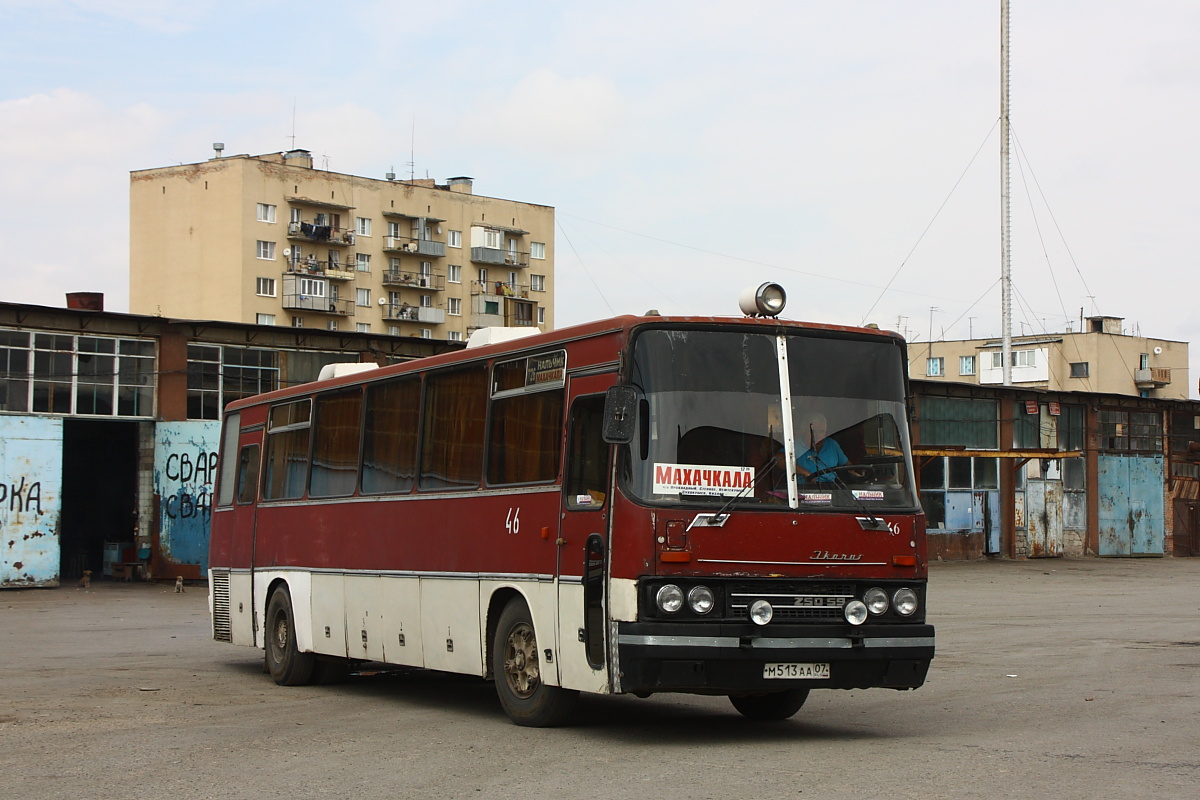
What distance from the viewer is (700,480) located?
1031cm

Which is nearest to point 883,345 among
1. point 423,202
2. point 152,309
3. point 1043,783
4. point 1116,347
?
point 1043,783

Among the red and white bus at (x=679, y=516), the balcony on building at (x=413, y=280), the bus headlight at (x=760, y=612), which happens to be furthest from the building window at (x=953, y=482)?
the balcony on building at (x=413, y=280)

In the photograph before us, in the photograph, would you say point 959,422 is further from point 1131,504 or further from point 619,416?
point 619,416

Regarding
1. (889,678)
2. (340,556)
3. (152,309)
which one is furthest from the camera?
(152,309)

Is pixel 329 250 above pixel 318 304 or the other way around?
above

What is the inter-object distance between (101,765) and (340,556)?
5466 mm

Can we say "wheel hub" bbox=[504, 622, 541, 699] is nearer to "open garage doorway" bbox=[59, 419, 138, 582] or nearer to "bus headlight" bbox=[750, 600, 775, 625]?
"bus headlight" bbox=[750, 600, 775, 625]

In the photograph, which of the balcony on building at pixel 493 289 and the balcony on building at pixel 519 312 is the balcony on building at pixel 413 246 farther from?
the balcony on building at pixel 519 312

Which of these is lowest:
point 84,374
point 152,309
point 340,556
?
point 340,556

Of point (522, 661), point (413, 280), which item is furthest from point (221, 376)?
point (413, 280)

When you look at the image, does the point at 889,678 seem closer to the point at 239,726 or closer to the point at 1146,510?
the point at 239,726

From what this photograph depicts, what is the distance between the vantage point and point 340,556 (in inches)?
595

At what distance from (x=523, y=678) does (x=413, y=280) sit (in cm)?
8887

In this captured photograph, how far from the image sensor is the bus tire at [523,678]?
11281mm
